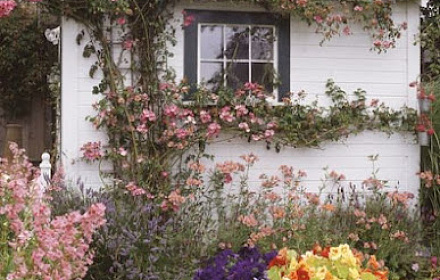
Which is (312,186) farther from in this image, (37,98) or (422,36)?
(37,98)

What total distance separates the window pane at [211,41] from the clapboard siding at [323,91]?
7.9 inches

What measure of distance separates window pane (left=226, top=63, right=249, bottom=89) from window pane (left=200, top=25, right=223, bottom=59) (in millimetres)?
154

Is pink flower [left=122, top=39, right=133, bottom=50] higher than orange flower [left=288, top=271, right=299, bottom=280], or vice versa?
pink flower [left=122, top=39, right=133, bottom=50]

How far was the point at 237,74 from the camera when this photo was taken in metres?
6.57

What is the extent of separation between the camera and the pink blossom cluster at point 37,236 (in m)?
3.16

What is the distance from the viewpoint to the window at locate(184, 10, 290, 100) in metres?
6.47

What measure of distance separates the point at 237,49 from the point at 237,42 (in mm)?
67

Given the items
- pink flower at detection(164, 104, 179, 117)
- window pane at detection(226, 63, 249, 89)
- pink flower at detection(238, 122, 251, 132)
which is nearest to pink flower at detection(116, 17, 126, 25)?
pink flower at detection(164, 104, 179, 117)

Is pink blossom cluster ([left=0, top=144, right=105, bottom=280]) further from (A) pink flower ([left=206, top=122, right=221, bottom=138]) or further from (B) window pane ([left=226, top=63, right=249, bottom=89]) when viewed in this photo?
(B) window pane ([left=226, top=63, right=249, bottom=89])

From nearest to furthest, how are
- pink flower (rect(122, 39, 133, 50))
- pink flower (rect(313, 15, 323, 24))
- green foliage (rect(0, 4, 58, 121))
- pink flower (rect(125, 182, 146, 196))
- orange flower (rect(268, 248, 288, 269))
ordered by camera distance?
orange flower (rect(268, 248, 288, 269)) → pink flower (rect(125, 182, 146, 196)) → pink flower (rect(122, 39, 133, 50)) → pink flower (rect(313, 15, 323, 24)) → green foliage (rect(0, 4, 58, 121))

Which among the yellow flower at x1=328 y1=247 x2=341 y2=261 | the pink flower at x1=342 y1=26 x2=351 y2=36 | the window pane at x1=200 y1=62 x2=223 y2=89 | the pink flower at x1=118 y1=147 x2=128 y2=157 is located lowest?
the yellow flower at x1=328 y1=247 x2=341 y2=261

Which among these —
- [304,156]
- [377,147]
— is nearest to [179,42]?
[304,156]

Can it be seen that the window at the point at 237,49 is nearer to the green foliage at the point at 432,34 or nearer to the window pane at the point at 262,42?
the window pane at the point at 262,42

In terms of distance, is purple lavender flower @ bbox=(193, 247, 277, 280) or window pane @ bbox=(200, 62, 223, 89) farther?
window pane @ bbox=(200, 62, 223, 89)
